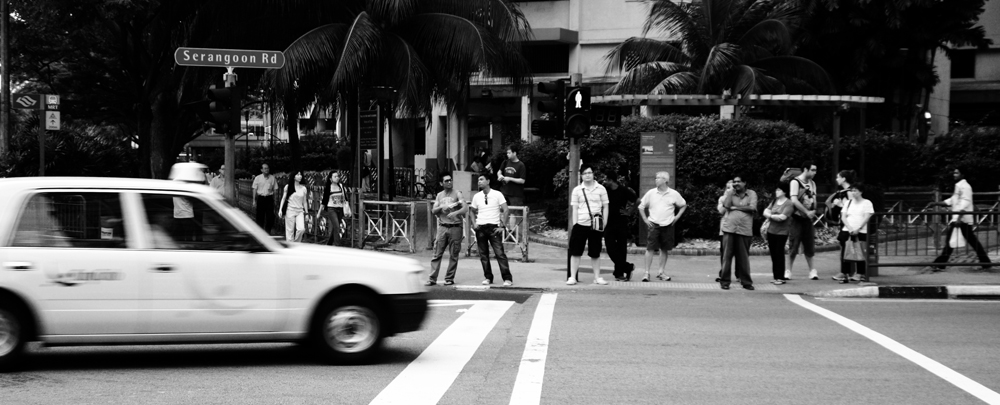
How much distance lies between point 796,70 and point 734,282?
13.3 metres

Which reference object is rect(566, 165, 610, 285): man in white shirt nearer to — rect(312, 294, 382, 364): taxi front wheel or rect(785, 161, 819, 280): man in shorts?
rect(785, 161, 819, 280): man in shorts

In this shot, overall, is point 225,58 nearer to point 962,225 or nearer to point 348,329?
point 348,329

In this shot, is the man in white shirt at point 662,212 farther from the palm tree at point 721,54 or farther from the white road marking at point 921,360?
the palm tree at point 721,54

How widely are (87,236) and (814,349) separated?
Result: 20.8 feet

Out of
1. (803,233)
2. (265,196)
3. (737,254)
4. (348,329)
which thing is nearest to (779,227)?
(803,233)

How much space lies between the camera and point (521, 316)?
11.2 m

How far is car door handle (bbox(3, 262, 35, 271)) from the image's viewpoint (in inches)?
279

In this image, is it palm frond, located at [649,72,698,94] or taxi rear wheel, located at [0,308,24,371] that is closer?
taxi rear wheel, located at [0,308,24,371]

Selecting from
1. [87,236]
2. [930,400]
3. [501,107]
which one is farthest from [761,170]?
[501,107]

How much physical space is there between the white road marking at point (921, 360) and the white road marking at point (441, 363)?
3808 mm

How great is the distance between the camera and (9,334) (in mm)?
7141

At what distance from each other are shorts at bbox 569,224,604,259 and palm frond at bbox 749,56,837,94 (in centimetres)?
1402

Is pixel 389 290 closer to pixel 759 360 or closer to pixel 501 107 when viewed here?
pixel 759 360

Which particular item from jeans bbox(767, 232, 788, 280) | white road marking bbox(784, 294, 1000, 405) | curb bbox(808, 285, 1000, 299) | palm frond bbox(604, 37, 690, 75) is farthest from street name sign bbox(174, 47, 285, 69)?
palm frond bbox(604, 37, 690, 75)
